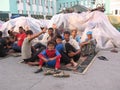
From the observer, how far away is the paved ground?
6.19 m

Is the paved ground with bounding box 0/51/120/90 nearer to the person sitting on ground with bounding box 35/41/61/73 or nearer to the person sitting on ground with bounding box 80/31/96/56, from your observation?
the person sitting on ground with bounding box 35/41/61/73

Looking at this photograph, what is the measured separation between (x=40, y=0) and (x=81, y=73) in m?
44.6

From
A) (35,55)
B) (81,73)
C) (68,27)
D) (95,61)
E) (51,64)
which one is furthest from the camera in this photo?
(68,27)

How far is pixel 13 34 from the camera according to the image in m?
12.2

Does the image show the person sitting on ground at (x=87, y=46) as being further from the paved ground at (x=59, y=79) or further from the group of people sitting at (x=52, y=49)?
the paved ground at (x=59, y=79)

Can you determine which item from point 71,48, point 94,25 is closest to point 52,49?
point 71,48

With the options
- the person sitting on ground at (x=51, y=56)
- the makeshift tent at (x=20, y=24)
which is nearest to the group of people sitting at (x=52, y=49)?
the person sitting on ground at (x=51, y=56)

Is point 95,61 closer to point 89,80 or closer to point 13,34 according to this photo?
point 89,80

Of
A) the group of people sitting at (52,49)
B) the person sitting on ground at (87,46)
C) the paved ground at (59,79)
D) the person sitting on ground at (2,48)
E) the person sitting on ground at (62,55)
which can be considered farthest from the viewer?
the person sitting on ground at (87,46)

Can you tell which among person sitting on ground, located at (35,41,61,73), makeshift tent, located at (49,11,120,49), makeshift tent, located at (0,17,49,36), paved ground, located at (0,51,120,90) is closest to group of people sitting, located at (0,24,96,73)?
person sitting on ground, located at (35,41,61,73)

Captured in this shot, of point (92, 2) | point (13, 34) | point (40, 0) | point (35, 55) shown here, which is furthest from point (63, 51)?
point (92, 2)

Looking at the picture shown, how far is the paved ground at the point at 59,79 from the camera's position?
6.19 metres

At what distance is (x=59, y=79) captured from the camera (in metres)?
6.83

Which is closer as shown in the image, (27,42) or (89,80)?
(89,80)
